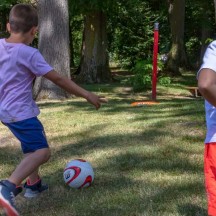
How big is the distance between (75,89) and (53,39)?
29.9ft

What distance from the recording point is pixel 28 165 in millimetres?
4004

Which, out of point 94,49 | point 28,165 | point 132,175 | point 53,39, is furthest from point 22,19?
point 94,49

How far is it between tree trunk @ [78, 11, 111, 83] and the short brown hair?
1524 cm

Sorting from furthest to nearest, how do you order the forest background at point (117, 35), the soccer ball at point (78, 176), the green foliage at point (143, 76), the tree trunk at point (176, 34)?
1. the tree trunk at point (176, 34)
2. the green foliage at point (143, 76)
3. the forest background at point (117, 35)
4. the soccer ball at point (78, 176)

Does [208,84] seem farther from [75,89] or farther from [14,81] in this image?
[14,81]

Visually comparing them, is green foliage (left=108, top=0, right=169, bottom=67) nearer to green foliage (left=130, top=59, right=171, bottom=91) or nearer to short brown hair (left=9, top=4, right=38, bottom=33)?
green foliage (left=130, top=59, right=171, bottom=91)

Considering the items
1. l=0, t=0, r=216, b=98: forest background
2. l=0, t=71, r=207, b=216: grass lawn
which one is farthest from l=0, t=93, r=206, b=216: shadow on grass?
l=0, t=0, r=216, b=98: forest background

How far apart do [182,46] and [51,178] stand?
20631 millimetres

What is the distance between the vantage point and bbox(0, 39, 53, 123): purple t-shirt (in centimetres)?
396

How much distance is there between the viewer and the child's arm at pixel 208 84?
2.51 meters

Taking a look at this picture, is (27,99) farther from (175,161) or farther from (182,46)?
(182,46)

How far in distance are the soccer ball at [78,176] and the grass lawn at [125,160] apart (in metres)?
0.07

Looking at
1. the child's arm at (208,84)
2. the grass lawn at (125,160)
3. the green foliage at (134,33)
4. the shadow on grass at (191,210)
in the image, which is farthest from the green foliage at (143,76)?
the child's arm at (208,84)

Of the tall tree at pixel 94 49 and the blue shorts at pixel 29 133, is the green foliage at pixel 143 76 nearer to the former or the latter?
the tall tree at pixel 94 49
